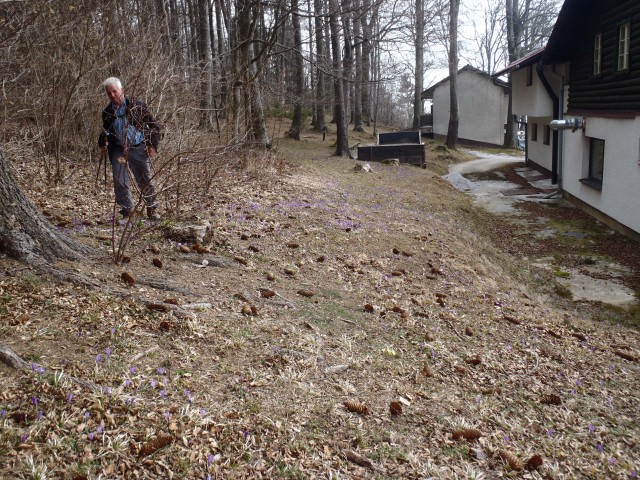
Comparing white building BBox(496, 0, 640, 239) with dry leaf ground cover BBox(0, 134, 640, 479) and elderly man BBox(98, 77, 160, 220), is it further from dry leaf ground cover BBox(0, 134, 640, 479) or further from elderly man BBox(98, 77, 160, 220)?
elderly man BBox(98, 77, 160, 220)

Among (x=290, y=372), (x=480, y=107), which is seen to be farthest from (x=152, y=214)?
(x=480, y=107)

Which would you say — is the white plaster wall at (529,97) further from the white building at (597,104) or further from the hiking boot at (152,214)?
the hiking boot at (152,214)

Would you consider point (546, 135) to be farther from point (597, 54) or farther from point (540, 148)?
point (597, 54)

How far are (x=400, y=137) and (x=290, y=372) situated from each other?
25692mm

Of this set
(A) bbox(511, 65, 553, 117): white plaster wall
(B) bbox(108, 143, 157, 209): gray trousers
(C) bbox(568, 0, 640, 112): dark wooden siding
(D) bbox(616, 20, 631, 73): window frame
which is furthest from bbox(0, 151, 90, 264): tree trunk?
(A) bbox(511, 65, 553, 117): white plaster wall

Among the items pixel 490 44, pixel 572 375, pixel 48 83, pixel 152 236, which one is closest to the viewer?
pixel 572 375

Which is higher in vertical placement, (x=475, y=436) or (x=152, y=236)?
(x=152, y=236)

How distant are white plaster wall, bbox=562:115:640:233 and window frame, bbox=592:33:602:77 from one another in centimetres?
127

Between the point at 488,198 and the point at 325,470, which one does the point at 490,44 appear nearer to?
the point at 488,198

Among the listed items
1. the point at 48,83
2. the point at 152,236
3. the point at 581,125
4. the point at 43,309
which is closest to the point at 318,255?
the point at 152,236

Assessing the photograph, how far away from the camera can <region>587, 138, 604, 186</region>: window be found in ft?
49.4

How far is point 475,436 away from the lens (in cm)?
356

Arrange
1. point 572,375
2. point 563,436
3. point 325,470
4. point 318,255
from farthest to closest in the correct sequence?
point 318,255 → point 572,375 → point 563,436 → point 325,470

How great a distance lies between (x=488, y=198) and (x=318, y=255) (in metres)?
12.7
